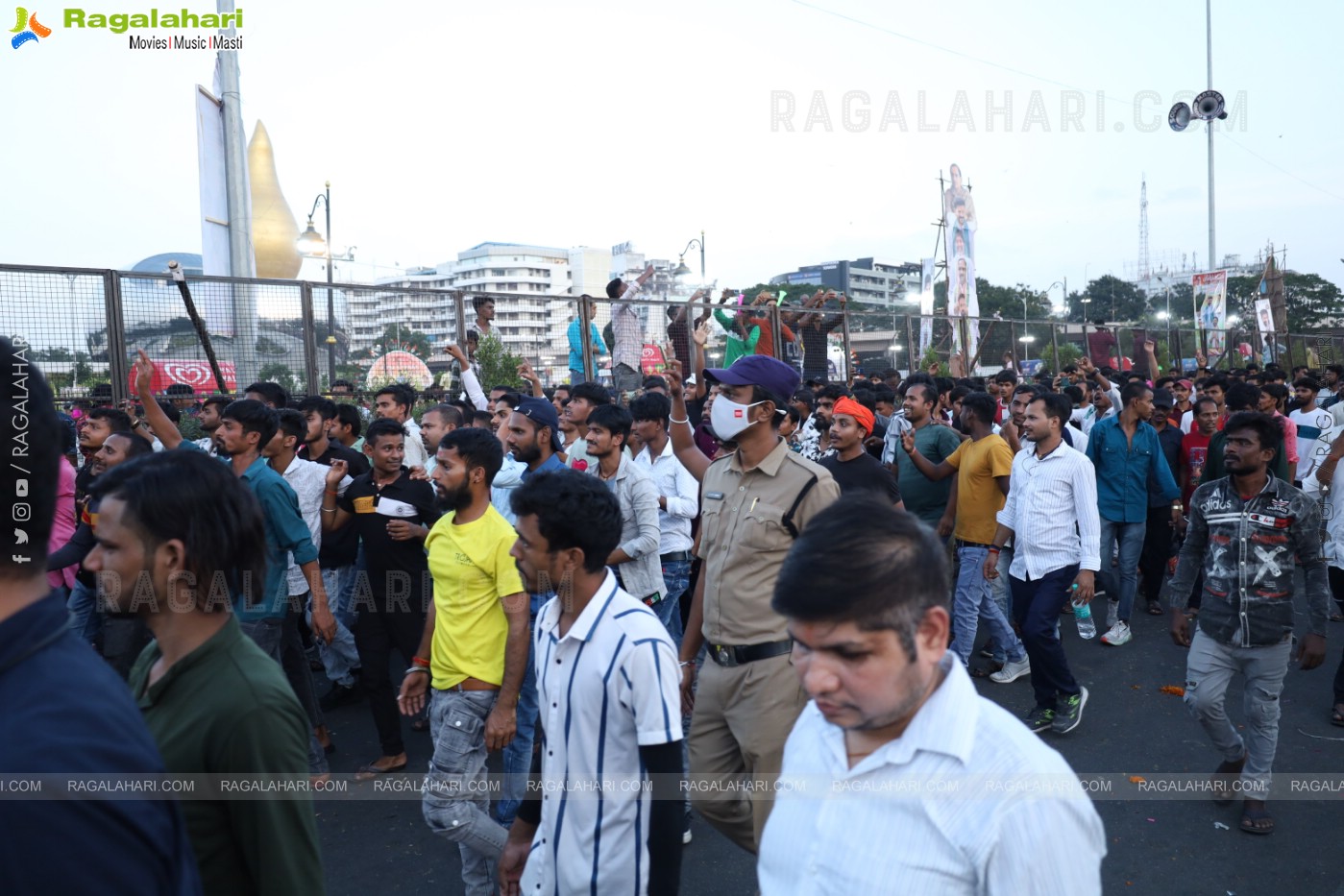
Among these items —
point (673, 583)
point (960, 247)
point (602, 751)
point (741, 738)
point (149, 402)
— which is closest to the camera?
point (602, 751)

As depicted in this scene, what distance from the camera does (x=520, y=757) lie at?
4.30m

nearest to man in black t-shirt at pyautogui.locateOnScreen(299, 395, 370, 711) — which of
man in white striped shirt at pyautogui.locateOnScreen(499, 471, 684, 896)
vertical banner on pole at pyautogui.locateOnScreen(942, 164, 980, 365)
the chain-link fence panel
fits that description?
the chain-link fence panel

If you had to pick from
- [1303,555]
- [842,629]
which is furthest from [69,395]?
[1303,555]

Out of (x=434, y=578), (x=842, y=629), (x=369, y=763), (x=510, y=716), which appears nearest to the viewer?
(x=842, y=629)

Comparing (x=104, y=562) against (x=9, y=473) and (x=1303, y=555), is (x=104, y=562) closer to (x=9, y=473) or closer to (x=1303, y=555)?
(x=9, y=473)

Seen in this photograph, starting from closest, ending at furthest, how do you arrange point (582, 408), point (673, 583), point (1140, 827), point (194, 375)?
point (1140, 827) < point (673, 583) < point (582, 408) < point (194, 375)

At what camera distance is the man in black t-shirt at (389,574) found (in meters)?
5.18

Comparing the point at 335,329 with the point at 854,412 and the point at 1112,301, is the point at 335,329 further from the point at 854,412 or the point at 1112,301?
the point at 1112,301

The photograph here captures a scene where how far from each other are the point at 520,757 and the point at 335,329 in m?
5.65

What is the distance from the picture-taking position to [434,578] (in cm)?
381

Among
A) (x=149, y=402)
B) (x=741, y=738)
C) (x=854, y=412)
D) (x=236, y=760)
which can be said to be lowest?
(x=741, y=738)

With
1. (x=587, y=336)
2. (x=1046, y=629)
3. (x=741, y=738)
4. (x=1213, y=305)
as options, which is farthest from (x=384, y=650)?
(x=1213, y=305)

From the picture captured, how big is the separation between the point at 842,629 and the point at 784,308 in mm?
11158

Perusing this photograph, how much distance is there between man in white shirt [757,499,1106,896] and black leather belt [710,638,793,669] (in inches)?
64.4
